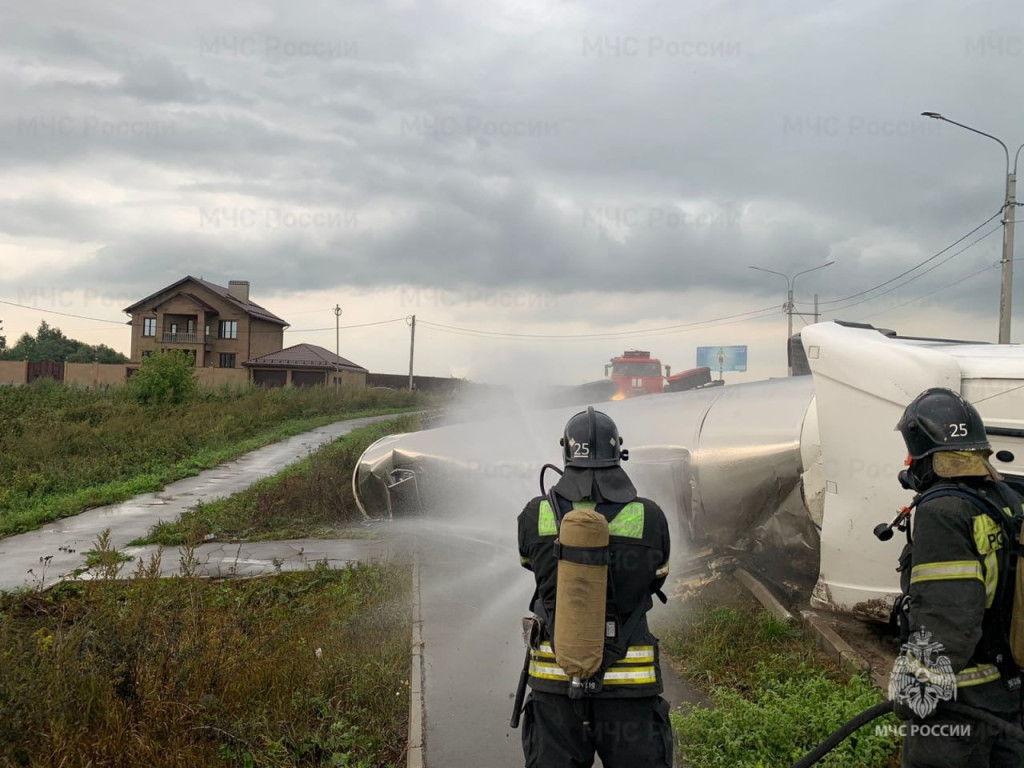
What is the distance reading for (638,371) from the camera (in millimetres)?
28016

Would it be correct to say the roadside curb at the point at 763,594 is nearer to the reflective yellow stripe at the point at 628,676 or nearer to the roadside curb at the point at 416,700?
the roadside curb at the point at 416,700

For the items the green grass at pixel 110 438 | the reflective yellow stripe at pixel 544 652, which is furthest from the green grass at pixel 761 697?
the green grass at pixel 110 438

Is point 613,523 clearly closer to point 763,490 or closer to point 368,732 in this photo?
point 368,732

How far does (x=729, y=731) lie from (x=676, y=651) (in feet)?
5.29

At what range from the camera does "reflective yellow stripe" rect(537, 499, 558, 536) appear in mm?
3127

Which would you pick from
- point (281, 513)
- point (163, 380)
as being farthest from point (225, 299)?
point (281, 513)

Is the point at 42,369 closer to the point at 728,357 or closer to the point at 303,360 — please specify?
the point at 303,360

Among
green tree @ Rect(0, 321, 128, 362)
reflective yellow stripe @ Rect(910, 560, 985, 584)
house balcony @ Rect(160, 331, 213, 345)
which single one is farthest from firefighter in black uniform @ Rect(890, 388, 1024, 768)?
green tree @ Rect(0, 321, 128, 362)

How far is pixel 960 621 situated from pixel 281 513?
473 inches

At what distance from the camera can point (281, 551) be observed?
35.1ft

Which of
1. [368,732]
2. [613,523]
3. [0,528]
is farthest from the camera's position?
[0,528]

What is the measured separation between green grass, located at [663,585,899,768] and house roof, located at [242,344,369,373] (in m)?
50.2

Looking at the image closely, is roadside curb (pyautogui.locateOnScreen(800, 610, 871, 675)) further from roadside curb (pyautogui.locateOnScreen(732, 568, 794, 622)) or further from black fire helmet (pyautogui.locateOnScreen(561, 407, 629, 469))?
black fire helmet (pyautogui.locateOnScreen(561, 407, 629, 469))

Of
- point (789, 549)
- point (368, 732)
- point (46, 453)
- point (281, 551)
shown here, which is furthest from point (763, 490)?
point (46, 453)
